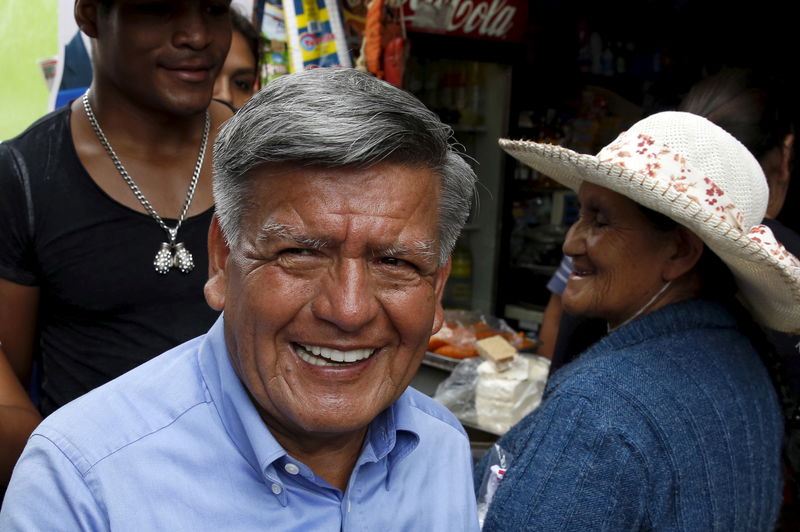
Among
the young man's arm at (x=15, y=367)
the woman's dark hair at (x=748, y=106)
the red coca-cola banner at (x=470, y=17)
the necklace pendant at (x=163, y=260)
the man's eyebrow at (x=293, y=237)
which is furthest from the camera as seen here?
the red coca-cola banner at (x=470, y=17)

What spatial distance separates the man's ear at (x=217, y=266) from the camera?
52.7 inches

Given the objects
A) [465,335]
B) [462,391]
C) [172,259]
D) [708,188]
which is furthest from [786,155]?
→ [172,259]

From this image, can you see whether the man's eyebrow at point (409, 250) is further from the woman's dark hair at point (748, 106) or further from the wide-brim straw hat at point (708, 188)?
the woman's dark hair at point (748, 106)

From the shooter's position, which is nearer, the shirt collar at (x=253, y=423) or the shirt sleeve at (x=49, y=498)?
the shirt sleeve at (x=49, y=498)

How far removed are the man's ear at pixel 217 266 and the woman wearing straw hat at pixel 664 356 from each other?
0.79 m

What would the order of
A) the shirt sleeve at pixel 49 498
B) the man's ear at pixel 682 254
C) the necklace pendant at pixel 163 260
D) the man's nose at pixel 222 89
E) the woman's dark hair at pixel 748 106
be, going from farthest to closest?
1. the man's nose at pixel 222 89
2. the woman's dark hair at pixel 748 106
3. the man's ear at pixel 682 254
4. the necklace pendant at pixel 163 260
5. the shirt sleeve at pixel 49 498

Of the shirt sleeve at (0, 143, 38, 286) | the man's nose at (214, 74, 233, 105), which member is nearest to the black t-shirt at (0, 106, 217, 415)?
the shirt sleeve at (0, 143, 38, 286)

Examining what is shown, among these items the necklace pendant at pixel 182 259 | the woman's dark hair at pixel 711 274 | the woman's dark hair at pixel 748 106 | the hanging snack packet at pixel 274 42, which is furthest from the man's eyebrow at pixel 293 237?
the hanging snack packet at pixel 274 42

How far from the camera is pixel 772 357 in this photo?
201 cm

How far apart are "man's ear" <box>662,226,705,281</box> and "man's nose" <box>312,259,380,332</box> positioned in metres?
1.10

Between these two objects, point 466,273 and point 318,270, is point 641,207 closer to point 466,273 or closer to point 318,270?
point 318,270

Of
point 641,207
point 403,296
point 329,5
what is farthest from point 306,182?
point 329,5

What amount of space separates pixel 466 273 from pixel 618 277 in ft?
14.1

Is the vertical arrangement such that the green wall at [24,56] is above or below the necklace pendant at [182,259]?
above
